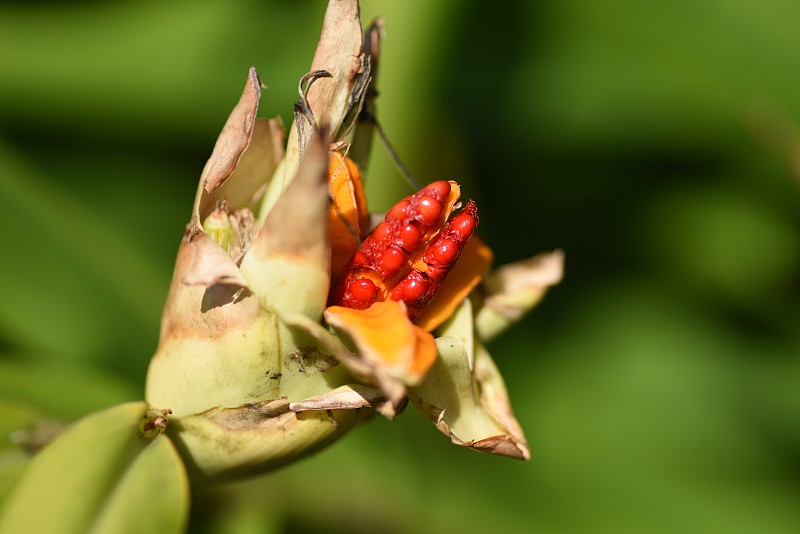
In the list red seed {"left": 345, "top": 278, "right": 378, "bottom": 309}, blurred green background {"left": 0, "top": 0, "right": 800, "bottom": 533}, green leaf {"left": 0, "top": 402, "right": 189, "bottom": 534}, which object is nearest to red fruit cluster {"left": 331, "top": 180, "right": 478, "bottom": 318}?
red seed {"left": 345, "top": 278, "right": 378, "bottom": 309}

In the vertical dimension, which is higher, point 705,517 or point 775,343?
point 775,343

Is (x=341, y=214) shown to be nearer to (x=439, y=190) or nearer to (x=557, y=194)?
(x=439, y=190)

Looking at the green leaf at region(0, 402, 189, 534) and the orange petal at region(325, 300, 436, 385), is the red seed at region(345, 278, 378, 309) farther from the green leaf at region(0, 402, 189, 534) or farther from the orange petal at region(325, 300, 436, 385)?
the green leaf at region(0, 402, 189, 534)

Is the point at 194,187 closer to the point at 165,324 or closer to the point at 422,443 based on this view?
the point at 422,443

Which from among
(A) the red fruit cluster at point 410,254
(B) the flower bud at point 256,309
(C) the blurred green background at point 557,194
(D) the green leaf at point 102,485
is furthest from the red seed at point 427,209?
(C) the blurred green background at point 557,194

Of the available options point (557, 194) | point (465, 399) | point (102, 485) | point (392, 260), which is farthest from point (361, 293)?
point (557, 194)

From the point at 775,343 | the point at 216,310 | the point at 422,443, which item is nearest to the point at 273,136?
the point at 216,310
